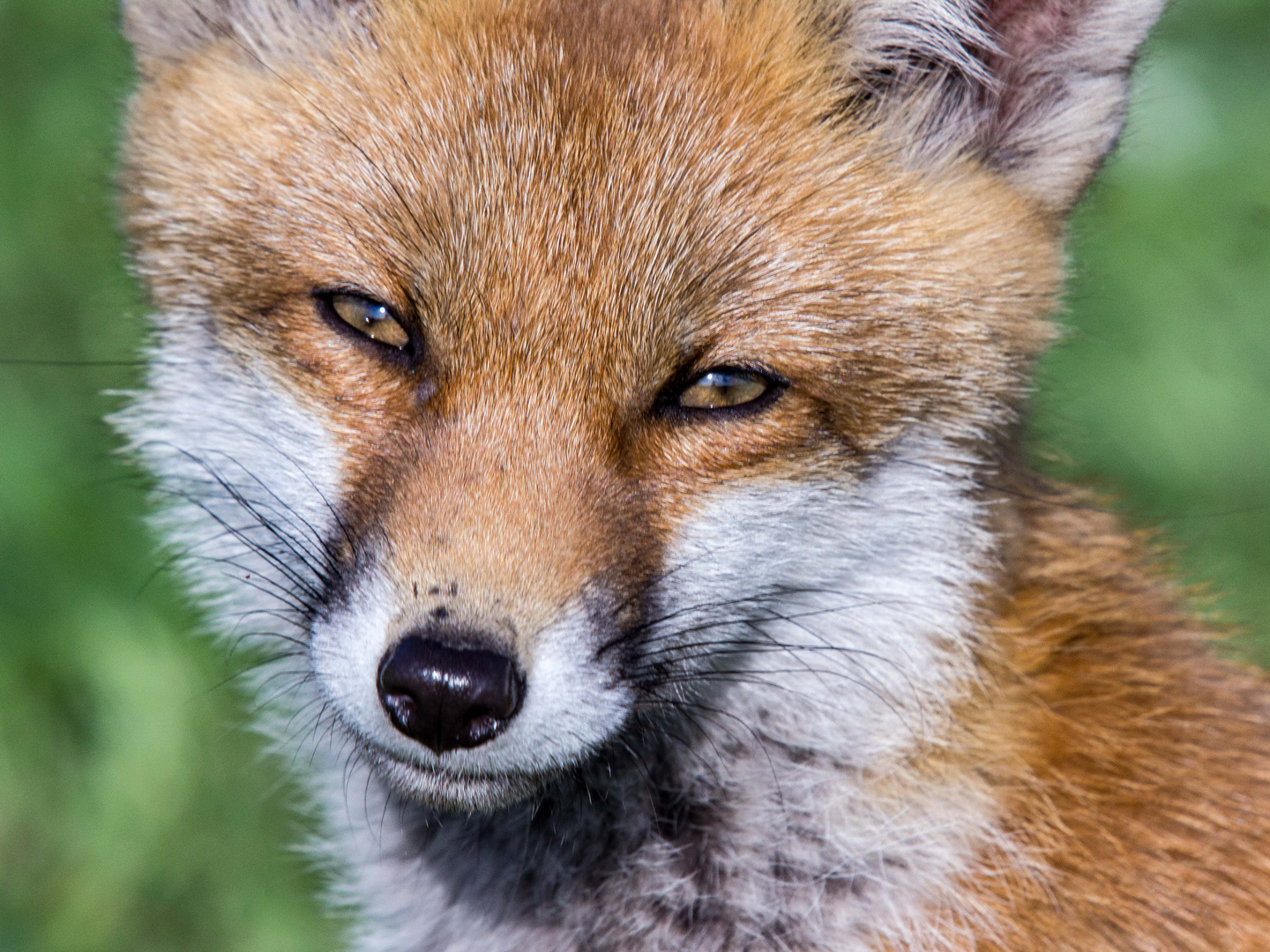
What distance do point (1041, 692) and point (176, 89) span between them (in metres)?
2.55

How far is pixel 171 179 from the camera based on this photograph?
3.41 metres

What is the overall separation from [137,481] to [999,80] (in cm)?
257

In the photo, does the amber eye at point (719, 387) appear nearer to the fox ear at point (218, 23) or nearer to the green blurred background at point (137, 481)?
the green blurred background at point (137, 481)

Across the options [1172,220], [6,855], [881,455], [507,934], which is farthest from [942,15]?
[1172,220]

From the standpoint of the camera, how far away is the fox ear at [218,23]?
3.45 metres

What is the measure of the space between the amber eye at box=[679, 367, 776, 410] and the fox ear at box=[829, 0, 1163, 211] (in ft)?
2.44

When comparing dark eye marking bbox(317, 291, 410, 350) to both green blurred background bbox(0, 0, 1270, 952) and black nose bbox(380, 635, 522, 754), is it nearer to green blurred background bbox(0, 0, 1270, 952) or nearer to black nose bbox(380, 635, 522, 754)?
black nose bbox(380, 635, 522, 754)

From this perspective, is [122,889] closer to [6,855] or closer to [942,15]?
[6,855]

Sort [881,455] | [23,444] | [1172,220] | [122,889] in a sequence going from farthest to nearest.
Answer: [1172,220] < [23,444] < [122,889] < [881,455]

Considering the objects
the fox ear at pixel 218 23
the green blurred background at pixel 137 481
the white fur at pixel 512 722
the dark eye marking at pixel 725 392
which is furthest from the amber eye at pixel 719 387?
the fox ear at pixel 218 23

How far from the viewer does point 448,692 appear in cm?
268

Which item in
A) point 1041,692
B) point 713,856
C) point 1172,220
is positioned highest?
point 1172,220

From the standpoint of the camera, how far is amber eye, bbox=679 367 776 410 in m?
3.09

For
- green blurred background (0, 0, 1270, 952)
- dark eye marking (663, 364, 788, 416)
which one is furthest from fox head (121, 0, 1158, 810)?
green blurred background (0, 0, 1270, 952)
